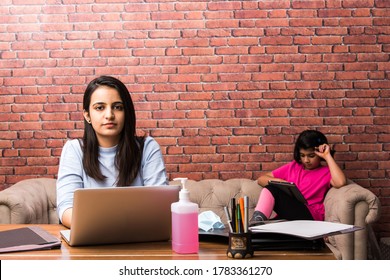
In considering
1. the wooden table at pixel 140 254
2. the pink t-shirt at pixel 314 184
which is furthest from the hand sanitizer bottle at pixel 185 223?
the pink t-shirt at pixel 314 184

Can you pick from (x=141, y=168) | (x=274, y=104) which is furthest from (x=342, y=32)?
(x=141, y=168)

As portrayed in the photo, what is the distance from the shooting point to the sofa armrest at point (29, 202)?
3.02 metres

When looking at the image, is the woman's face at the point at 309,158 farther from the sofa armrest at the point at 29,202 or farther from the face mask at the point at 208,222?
the face mask at the point at 208,222

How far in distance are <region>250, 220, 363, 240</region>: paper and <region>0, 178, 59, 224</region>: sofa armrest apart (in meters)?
2.06

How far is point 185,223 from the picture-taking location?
1.27 m

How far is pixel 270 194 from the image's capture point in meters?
3.31

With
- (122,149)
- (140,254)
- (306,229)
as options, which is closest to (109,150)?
(122,149)

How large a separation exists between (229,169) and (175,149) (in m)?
0.45

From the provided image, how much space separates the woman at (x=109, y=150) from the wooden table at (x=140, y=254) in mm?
634

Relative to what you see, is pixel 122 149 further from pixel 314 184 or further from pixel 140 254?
pixel 314 184

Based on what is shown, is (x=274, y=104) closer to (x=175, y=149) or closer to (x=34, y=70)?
(x=175, y=149)

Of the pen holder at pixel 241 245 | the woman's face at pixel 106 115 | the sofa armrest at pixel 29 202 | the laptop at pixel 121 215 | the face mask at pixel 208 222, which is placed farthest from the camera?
the sofa armrest at pixel 29 202

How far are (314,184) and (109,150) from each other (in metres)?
1.90

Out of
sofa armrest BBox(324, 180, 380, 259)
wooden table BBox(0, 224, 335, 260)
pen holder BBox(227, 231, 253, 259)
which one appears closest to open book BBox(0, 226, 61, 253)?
wooden table BBox(0, 224, 335, 260)
